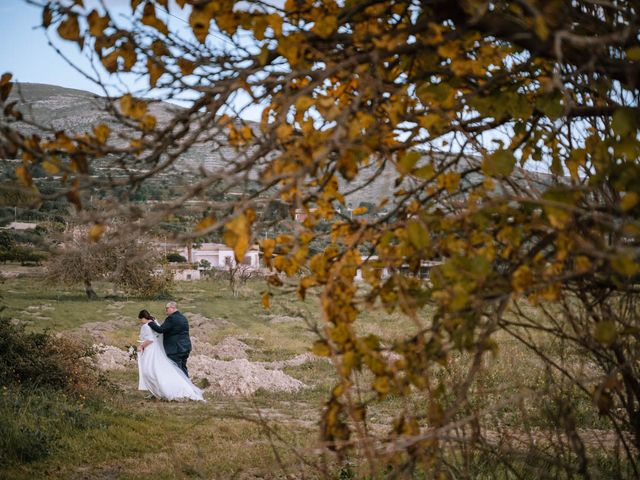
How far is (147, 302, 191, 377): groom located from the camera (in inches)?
541

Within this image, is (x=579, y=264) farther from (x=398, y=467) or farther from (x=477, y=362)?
(x=398, y=467)

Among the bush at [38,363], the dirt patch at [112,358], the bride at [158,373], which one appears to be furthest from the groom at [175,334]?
the dirt patch at [112,358]

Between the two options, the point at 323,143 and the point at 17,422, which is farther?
the point at 17,422

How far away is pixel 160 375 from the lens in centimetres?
1347

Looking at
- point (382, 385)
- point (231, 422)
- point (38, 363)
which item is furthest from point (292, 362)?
point (382, 385)

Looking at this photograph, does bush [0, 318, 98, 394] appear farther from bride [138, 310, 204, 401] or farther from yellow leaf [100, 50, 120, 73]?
yellow leaf [100, 50, 120, 73]

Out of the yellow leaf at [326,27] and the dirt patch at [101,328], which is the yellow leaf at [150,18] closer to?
the yellow leaf at [326,27]

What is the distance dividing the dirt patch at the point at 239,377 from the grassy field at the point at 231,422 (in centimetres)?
42

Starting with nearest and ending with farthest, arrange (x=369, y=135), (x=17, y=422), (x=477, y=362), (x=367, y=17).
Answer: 1. (x=369, y=135)
2. (x=477, y=362)
3. (x=367, y=17)
4. (x=17, y=422)

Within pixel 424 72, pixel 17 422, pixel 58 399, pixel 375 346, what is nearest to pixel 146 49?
pixel 424 72

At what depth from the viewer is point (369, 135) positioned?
242 cm

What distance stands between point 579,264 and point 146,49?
1.94m

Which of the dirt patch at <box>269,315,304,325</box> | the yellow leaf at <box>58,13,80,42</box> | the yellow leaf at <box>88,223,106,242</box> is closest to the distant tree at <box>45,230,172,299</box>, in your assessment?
the dirt patch at <box>269,315,304,325</box>

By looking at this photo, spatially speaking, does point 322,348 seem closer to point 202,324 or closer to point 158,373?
point 158,373
